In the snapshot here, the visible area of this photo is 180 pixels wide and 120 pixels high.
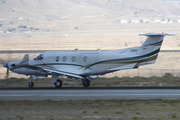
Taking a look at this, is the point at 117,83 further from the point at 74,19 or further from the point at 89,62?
the point at 74,19

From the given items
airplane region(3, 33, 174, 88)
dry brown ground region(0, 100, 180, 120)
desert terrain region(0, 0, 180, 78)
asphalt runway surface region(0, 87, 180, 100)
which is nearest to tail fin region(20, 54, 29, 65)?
airplane region(3, 33, 174, 88)

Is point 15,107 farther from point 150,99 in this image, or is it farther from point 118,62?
point 118,62

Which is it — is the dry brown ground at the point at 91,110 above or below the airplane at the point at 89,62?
A: below

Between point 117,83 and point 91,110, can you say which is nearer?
point 91,110

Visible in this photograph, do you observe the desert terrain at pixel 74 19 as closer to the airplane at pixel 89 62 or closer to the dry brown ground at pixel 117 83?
the dry brown ground at pixel 117 83

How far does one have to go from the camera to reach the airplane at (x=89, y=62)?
75.9 feet

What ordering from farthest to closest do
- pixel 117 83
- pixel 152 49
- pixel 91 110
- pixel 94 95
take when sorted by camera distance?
pixel 117 83
pixel 152 49
pixel 94 95
pixel 91 110

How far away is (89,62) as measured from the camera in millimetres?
24234

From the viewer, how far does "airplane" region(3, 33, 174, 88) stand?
2312 centimetres

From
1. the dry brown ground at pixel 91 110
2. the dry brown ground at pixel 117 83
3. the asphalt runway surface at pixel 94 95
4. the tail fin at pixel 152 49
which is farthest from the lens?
the dry brown ground at pixel 117 83

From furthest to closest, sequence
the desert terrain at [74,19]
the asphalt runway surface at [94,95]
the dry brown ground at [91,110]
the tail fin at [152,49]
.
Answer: the desert terrain at [74,19] → the tail fin at [152,49] → the asphalt runway surface at [94,95] → the dry brown ground at [91,110]

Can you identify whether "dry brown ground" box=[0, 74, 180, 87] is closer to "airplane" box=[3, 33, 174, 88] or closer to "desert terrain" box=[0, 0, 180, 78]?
"airplane" box=[3, 33, 174, 88]

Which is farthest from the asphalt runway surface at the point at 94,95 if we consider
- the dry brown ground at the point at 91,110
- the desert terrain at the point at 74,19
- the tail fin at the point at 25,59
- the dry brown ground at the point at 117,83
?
the desert terrain at the point at 74,19

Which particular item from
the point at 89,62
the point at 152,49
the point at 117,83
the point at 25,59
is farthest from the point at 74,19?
the point at 152,49
